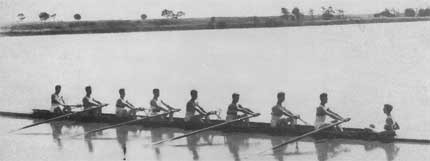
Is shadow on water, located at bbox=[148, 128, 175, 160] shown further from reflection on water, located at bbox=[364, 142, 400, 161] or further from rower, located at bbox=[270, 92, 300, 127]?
reflection on water, located at bbox=[364, 142, 400, 161]

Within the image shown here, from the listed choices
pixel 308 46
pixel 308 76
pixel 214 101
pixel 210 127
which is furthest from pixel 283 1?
pixel 210 127

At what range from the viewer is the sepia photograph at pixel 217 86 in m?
10.2

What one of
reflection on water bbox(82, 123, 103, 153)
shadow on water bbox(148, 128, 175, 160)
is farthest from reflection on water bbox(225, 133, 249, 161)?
reflection on water bbox(82, 123, 103, 153)

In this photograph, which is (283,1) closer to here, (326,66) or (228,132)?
(326,66)

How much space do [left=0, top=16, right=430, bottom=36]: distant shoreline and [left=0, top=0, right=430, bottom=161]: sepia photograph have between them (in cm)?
13

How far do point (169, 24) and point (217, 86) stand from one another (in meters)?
21.5

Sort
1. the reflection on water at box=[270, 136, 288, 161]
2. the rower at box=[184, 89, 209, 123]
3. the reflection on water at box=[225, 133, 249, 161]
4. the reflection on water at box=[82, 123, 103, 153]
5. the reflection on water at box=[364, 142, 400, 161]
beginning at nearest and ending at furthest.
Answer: the reflection on water at box=[364, 142, 400, 161], the reflection on water at box=[270, 136, 288, 161], the reflection on water at box=[225, 133, 249, 161], the reflection on water at box=[82, 123, 103, 153], the rower at box=[184, 89, 209, 123]

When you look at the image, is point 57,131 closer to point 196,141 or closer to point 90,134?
point 90,134

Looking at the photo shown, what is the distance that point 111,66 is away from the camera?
1000 inches

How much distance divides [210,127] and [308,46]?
63.4 feet

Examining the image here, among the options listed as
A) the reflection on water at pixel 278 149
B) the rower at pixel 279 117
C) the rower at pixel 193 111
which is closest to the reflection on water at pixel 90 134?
the rower at pixel 193 111

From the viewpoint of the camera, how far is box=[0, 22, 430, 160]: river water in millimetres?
10172

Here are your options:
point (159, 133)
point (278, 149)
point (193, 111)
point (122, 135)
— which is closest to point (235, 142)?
point (278, 149)

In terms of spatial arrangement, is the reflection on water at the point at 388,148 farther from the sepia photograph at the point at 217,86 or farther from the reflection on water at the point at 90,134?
the reflection on water at the point at 90,134
